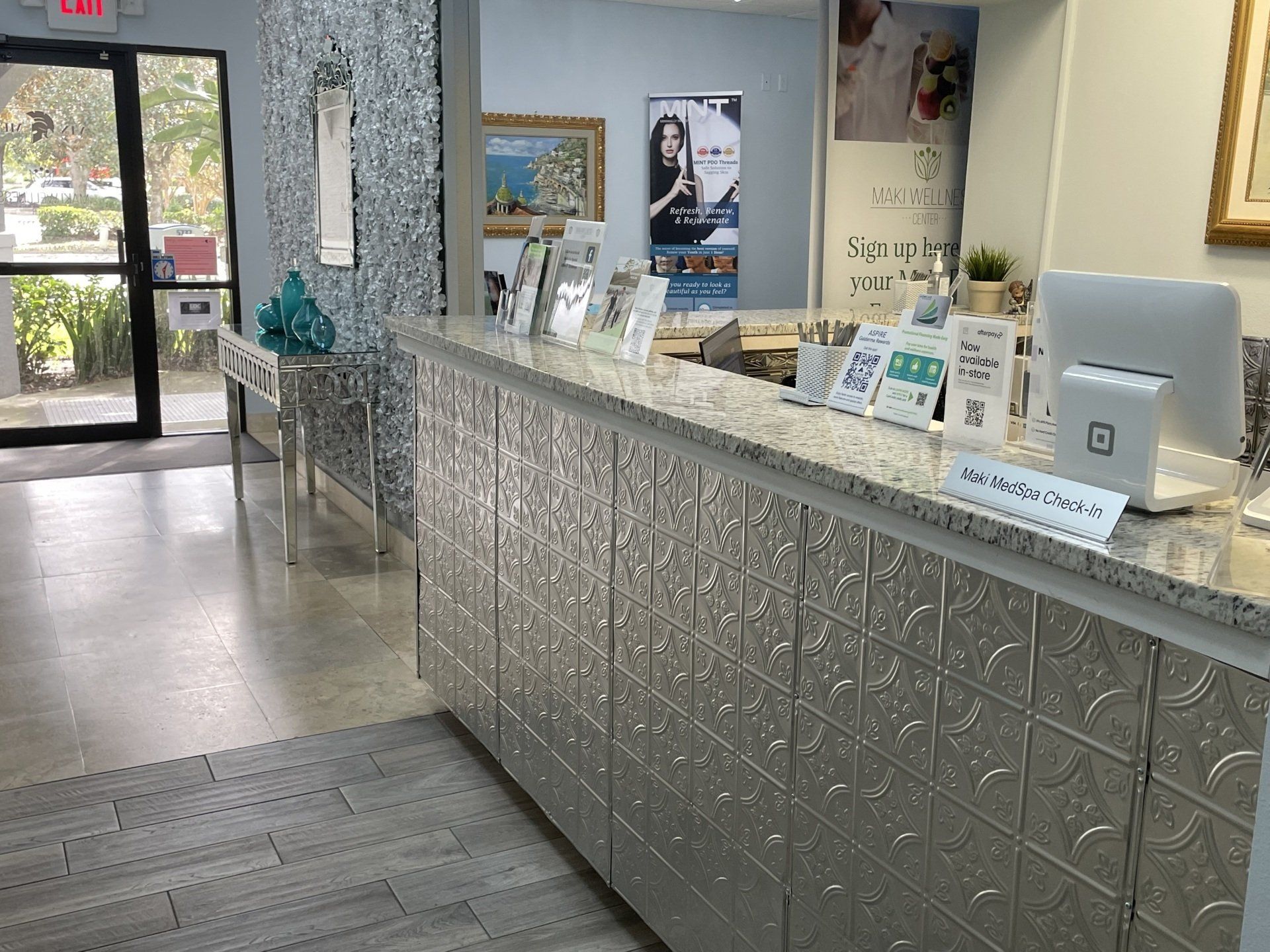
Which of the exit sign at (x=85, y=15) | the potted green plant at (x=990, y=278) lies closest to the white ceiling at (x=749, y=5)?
the exit sign at (x=85, y=15)

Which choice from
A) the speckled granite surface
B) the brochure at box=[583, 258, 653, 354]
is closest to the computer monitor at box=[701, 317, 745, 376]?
the brochure at box=[583, 258, 653, 354]

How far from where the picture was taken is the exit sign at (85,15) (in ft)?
21.7

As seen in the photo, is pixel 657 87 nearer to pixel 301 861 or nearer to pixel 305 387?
pixel 305 387

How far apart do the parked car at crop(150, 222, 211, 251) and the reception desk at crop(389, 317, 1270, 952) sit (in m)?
5.11

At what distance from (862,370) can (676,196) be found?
579 centimetres

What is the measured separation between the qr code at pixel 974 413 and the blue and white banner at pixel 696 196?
5.72 m

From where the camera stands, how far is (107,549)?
5.01 m

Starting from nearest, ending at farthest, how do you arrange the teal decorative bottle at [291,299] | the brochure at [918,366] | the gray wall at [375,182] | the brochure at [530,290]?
1. the brochure at [918,366]
2. the brochure at [530,290]
3. the gray wall at [375,182]
4. the teal decorative bottle at [291,299]

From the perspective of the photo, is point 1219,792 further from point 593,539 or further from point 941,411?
point 941,411

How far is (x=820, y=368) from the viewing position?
2.04 m

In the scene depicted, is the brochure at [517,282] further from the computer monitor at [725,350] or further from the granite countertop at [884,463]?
the computer monitor at [725,350]

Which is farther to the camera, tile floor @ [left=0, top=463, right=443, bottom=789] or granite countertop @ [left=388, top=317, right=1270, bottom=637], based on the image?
tile floor @ [left=0, top=463, right=443, bottom=789]

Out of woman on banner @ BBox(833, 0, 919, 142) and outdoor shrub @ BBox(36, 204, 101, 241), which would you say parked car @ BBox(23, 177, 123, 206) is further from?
woman on banner @ BBox(833, 0, 919, 142)

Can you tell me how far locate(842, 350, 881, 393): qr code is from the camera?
1961 millimetres
